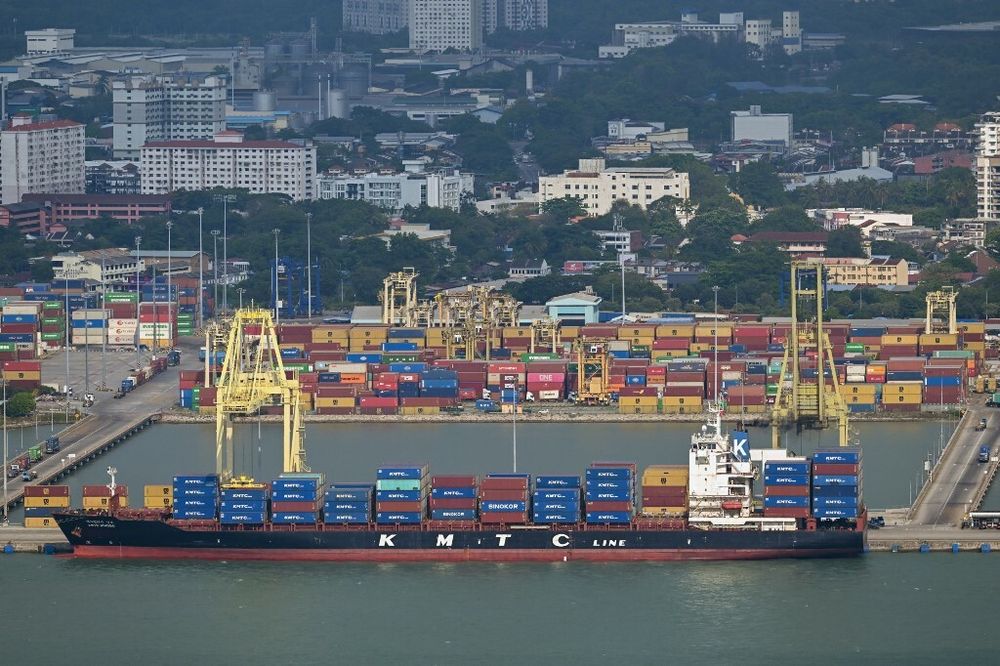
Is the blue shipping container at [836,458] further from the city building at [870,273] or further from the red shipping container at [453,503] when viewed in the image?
the city building at [870,273]

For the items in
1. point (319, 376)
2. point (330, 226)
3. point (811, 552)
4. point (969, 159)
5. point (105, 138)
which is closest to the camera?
point (811, 552)

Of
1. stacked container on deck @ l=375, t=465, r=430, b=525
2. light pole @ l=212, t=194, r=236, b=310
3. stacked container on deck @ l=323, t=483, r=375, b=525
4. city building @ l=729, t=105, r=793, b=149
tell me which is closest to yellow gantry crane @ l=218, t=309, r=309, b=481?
stacked container on deck @ l=323, t=483, r=375, b=525

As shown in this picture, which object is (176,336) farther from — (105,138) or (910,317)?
(105,138)

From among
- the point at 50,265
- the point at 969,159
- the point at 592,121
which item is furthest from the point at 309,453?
the point at 592,121

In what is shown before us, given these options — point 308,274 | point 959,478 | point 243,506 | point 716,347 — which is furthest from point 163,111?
point 243,506

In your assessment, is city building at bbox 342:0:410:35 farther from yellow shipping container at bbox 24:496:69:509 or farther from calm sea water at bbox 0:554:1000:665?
calm sea water at bbox 0:554:1000:665

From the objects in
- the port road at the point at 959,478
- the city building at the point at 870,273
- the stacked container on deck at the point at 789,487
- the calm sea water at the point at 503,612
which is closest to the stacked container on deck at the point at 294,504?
the calm sea water at the point at 503,612

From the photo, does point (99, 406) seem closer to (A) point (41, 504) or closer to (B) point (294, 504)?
(A) point (41, 504)
